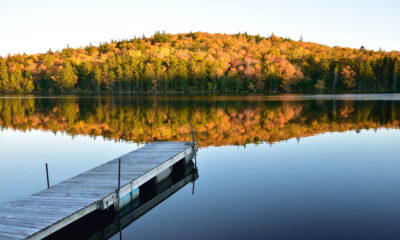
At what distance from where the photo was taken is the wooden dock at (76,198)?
23.7 feet

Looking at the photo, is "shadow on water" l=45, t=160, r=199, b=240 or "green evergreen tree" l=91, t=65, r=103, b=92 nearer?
"shadow on water" l=45, t=160, r=199, b=240

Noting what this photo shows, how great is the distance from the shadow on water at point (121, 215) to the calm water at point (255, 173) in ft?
0.90

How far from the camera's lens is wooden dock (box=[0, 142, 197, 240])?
7233 mm

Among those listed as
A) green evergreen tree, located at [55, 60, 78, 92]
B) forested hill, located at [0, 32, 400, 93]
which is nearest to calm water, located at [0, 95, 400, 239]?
forested hill, located at [0, 32, 400, 93]

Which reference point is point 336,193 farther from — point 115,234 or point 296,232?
point 115,234

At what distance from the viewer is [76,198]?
29.6 feet

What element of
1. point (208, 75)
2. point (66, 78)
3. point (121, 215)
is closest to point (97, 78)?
point (66, 78)

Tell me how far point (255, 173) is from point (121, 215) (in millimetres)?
6711

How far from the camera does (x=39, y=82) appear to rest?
440 feet

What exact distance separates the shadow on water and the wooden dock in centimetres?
40

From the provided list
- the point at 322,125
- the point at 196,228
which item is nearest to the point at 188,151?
the point at 196,228

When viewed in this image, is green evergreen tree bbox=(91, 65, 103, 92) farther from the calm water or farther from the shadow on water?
the shadow on water

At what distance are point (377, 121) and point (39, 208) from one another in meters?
31.4

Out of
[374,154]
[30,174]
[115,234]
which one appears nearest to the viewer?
[115,234]
